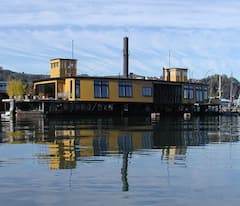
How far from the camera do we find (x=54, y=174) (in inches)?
619

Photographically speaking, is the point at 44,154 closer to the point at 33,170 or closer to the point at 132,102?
the point at 33,170

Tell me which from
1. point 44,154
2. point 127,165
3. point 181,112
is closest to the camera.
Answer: point 127,165

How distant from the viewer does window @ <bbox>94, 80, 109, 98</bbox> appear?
287 ft

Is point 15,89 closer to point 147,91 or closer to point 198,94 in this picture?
point 147,91

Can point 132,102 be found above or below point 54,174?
above

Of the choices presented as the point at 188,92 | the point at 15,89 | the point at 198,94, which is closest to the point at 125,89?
the point at 188,92

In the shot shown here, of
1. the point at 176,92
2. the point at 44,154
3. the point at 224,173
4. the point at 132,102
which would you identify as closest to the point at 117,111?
the point at 132,102

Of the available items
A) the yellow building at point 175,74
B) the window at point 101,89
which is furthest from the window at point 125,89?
the yellow building at point 175,74

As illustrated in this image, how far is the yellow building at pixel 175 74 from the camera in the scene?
10412cm

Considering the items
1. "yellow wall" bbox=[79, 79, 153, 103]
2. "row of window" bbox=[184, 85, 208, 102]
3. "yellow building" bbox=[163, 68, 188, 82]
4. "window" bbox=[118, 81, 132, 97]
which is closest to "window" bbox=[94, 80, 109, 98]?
"yellow wall" bbox=[79, 79, 153, 103]

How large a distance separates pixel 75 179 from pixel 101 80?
7357 cm

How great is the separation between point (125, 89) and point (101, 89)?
5.39 m

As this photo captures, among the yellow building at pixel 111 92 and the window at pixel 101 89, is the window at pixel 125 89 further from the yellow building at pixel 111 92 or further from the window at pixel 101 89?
the window at pixel 101 89

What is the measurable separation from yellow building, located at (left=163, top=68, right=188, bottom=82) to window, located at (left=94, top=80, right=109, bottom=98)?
2083cm
